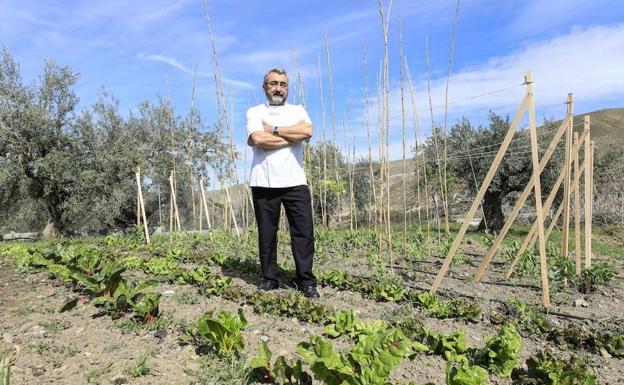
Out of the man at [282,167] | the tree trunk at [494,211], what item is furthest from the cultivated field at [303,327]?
the tree trunk at [494,211]

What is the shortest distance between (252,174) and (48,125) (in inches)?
489

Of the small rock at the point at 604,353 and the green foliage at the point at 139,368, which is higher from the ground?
the green foliage at the point at 139,368

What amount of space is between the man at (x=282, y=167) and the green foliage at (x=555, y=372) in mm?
1860

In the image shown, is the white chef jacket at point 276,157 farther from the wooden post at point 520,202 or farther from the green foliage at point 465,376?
the green foliage at point 465,376

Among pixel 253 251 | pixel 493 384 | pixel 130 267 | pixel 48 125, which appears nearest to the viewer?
pixel 493 384

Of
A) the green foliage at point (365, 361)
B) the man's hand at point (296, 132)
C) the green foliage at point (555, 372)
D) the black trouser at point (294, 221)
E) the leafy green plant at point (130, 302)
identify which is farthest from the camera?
the black trouser at point (294, 221)

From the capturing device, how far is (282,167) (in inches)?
146

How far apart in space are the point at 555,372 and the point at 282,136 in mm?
2481

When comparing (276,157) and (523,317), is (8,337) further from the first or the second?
(523,317)

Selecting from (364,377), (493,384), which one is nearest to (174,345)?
(364,377)

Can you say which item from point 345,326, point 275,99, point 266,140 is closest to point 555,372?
point 345,326

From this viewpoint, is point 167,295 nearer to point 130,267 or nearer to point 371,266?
point 130,267

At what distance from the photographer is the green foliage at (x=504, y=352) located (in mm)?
2250

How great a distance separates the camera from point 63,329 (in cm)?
299
